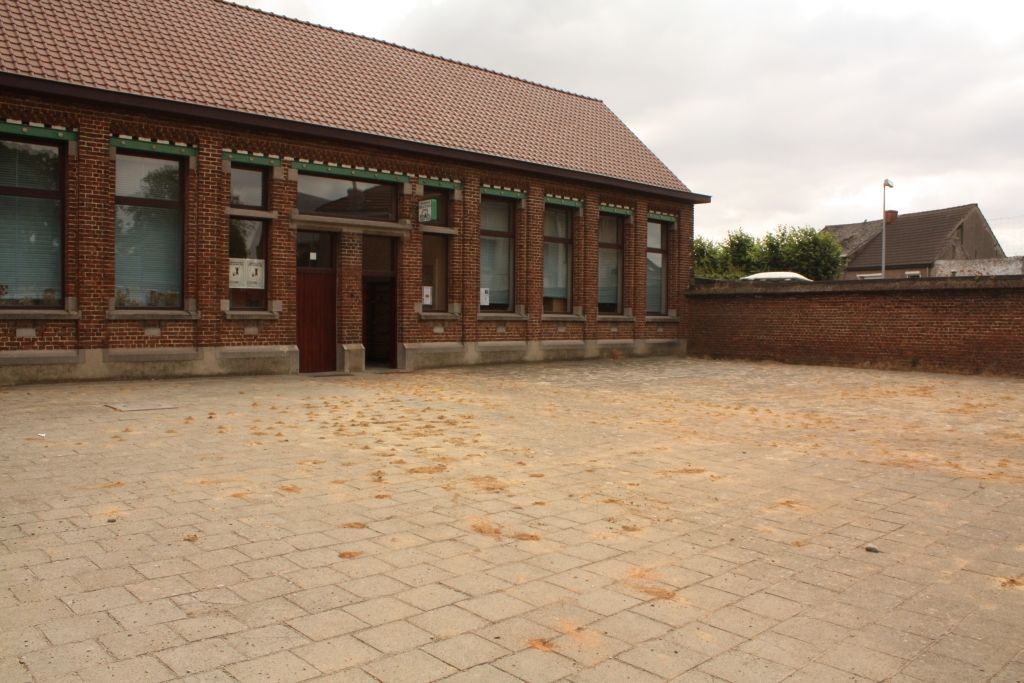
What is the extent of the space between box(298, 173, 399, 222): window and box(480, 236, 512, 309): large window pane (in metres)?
2.99

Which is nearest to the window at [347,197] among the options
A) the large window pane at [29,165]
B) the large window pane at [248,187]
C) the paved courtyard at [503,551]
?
the large window pane at [248,187]

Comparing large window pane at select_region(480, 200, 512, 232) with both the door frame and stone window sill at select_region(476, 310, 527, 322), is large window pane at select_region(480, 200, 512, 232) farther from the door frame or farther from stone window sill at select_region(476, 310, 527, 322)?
the door frame

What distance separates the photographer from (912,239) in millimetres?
50594

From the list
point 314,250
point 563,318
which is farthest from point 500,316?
point 314,250

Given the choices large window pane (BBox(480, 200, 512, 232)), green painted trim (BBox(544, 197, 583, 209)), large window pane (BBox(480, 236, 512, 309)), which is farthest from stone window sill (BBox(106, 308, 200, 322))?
green painted trim (BBox(544, 197, 583, 209))

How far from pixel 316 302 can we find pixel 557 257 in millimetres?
7670

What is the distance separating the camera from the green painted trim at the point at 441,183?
62.3 ft

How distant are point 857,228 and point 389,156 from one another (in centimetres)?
4775

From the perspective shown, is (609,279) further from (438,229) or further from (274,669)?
(274,669)

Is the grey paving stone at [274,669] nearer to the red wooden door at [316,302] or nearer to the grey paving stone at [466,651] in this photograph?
the grey paving stone at [466,651]

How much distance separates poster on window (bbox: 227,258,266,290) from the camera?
1622 centimetres

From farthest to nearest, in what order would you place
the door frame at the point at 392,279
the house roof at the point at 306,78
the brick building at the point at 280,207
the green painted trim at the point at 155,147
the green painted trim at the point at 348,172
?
the door frame at the point at 392,279 < the green painted trim at the point at 348,172 < the house roof at the point at 306,78 < the green painted trim at the point at 155,147 < the brick building at the point at 280,207

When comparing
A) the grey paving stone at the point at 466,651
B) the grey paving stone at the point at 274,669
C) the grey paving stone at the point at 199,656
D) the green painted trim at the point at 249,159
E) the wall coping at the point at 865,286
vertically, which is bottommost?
the grey paving stone at the point at 466,651

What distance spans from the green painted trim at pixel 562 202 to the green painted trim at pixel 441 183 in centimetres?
312
